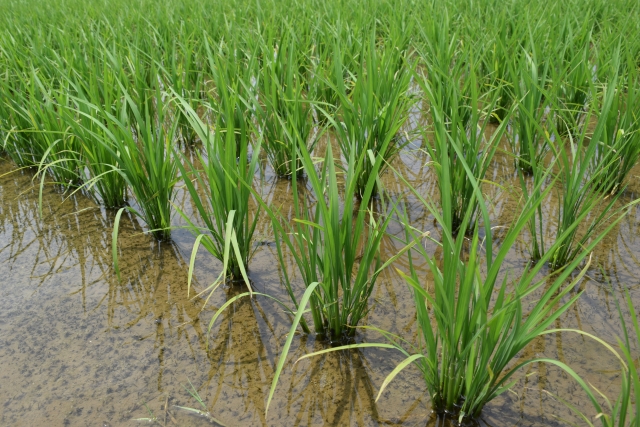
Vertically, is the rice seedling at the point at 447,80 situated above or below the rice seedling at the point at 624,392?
above

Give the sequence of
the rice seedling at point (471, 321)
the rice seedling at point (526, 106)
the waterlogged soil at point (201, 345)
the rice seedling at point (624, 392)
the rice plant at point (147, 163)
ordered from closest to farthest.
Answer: the rice seedling at point (624, 392) < the rice seedling at point (471, 321) < the waterlogged soil at point (201, 345) < the rice plant at point (147, 163) < the rice seedling at point (526, 106)

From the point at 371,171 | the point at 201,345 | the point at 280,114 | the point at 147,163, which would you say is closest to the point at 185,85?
the point at 280,114

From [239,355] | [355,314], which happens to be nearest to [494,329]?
[355,314]

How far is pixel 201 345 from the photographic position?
1.38 metres

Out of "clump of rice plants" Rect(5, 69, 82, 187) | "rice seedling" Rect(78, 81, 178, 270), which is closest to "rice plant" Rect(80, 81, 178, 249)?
"rice seedling" Rect(78, 81, 178, 270)

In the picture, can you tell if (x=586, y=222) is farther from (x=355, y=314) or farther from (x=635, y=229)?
(x=355, y=314)

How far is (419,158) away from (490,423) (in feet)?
4.94

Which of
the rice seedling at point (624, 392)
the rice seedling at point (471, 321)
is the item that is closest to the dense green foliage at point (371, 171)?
the rice seedling at point (471, 321)

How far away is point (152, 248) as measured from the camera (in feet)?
6.08

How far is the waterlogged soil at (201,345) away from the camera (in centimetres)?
119

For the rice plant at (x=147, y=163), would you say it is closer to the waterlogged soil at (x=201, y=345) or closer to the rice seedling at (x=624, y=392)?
the waterlogged soil at (x=201, y=345)

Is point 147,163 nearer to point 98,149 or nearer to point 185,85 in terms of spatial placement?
point 98,149

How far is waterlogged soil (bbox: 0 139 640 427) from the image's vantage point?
1.19 metres

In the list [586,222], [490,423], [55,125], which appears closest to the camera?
[490,423]
